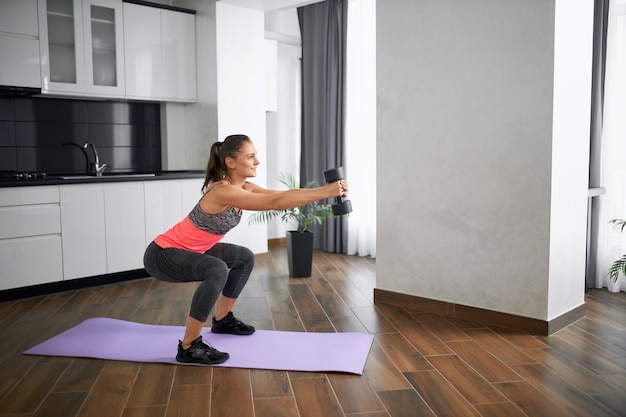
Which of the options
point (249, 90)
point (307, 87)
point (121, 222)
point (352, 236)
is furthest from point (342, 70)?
point (121, 222)

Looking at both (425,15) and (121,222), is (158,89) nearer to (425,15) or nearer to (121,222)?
(121,222)

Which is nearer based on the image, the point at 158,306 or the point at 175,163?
the point at 158,306

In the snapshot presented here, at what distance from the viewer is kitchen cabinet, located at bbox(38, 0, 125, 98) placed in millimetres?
4570

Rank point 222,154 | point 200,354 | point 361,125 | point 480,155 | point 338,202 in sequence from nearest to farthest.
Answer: point 338,202
point 200,354
point 222,154
point 480,155
point 361,125

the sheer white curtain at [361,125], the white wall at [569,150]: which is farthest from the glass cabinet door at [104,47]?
the white wall at [569,150]

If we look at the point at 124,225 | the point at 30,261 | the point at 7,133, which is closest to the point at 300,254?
the point at 124,225

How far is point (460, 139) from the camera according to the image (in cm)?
361

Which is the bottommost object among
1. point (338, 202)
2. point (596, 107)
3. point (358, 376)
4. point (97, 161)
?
point (358, 376)

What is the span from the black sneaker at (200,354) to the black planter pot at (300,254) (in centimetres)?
186

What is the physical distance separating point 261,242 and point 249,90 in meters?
1.41

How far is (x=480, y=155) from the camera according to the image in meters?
3.54

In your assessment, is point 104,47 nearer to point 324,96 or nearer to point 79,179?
point 79,179

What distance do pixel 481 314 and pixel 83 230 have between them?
9.17 ft

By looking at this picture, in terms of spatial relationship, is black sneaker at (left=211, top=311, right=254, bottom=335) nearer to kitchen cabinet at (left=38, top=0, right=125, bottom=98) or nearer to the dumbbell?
the dumbbell
